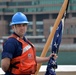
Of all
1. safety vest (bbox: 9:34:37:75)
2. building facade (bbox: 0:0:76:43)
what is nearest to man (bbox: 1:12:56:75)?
safety vest (bbox: 9:34:37:75)

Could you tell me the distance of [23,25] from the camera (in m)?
1.70

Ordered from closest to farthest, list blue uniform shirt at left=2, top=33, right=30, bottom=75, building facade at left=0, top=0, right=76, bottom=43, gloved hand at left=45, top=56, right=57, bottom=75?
1. blue uniform shirt at left=2, top=33, right=30, bottom=75
2. gloved hand at left=45, top=56, right=57, bottom=75
3. building facade at left=0, top=0, right=76, bottom=43

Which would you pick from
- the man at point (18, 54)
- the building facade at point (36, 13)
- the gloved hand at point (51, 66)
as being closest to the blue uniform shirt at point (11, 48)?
the man at point (18, 54)

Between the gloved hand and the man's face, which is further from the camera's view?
the gloved hand

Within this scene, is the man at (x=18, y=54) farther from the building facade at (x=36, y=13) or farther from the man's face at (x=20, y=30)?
the building facade at (x=36, y=13)

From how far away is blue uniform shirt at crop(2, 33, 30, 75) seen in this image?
1.61 m

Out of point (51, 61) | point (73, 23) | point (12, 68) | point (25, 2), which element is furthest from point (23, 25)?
point (25, 2)

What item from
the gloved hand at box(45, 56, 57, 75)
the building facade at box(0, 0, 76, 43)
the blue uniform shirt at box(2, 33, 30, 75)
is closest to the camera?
the blue uniform shirt at box(2, 33, 30, 75)

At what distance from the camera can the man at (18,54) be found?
162 cm

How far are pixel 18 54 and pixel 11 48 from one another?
0.06m

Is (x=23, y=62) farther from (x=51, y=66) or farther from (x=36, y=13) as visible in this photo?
(x=36, y=13)

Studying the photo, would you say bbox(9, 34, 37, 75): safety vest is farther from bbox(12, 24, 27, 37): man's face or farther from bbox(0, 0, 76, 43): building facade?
bbox(0, 0, 76, 43): building facade

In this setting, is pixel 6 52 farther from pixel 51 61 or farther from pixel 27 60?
pixel 51 61

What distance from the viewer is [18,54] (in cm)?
166
